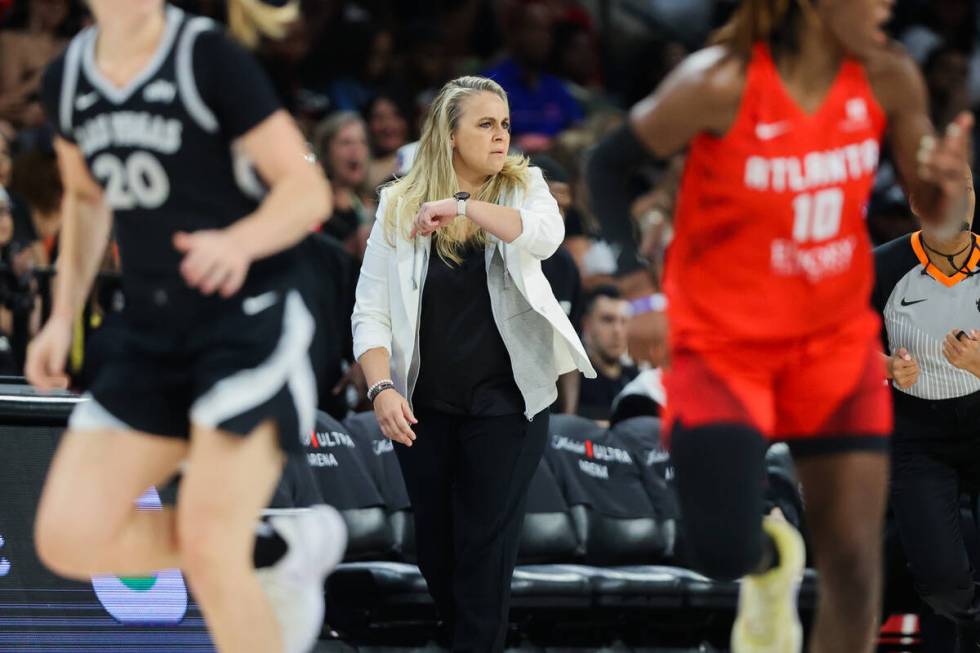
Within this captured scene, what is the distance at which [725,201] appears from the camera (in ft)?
12.0

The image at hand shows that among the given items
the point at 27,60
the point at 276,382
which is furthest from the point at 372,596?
the point at 27,60

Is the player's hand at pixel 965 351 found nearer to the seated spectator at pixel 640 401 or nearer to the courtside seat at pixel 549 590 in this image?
the courtside seat at pixel 549 590

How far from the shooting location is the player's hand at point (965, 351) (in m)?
5.36

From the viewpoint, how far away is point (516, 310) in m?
4.97

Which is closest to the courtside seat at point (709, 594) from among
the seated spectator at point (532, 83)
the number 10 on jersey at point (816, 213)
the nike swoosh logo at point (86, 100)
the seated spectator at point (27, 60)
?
the number 10 on jersey at point (816, 213)

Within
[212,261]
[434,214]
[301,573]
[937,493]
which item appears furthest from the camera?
[937,493]

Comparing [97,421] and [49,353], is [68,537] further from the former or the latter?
[49,353]

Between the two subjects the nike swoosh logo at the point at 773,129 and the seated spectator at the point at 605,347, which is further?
the seated spectator at the point at 605,347

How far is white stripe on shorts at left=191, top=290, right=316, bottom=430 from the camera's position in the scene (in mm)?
3453

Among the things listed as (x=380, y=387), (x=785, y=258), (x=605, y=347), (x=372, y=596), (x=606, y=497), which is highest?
(x=785, y=258)

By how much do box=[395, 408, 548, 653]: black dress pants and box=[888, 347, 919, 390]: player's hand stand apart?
1.25 metres

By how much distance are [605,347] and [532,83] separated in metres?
3.16

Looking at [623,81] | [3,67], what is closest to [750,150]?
[3,67]

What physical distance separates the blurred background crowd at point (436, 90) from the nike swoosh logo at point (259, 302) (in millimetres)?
2011
